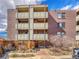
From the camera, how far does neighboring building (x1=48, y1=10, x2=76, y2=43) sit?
39.2 metres

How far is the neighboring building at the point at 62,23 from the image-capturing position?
3919 cm

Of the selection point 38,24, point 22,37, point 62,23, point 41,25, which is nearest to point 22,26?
point 22,37

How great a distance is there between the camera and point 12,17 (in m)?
39.7

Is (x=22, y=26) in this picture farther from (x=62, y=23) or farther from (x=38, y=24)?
(x=62, y=23)

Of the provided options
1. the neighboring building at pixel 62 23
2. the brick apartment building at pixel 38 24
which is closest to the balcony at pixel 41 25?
the brick apartment building at pixel 38 24

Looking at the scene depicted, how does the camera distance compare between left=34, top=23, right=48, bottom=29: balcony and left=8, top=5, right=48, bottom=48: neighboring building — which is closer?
left=34, top=23, right=48, bottom=29: balcony

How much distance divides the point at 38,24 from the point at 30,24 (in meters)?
1.57

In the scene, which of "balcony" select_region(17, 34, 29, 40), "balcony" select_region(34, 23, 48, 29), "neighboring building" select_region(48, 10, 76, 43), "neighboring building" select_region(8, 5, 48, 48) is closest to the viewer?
"balcony" select_region(34, 23, 48, 29)

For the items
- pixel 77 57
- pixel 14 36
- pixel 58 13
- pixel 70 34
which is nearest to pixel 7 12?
pixel 14 36

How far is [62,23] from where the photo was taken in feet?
130

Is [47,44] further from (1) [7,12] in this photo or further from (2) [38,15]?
(1) [7,12]

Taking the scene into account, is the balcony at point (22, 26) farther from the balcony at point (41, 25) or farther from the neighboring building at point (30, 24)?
the balcony at point (41, 25)

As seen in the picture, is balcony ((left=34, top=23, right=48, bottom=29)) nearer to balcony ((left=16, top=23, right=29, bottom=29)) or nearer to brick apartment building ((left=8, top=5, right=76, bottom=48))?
brick apartment building ((left=8, top=5, right=76, bottom=48))

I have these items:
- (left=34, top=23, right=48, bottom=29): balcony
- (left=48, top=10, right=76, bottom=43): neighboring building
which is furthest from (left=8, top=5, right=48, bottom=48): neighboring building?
(left=48, top=10, right=76, bottom=43): neighboring building
